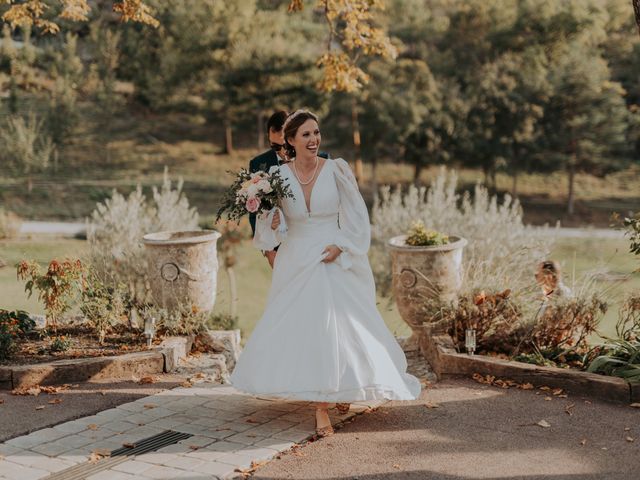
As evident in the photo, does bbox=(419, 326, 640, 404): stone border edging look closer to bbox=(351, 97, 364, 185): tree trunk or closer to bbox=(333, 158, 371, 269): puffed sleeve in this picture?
bbox=(333, 158, 371, 269): puffed sleeve

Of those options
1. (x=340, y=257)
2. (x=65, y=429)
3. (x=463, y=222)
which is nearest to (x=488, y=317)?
(x=340, y=257)

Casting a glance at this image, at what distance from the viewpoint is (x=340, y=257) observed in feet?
15.6

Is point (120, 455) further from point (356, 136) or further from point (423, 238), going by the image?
point (356, 136)

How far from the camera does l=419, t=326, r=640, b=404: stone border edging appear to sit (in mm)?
5129

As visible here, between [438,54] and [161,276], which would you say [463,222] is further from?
[438,54]

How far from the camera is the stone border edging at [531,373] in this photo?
5.13 meters

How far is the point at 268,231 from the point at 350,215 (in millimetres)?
576

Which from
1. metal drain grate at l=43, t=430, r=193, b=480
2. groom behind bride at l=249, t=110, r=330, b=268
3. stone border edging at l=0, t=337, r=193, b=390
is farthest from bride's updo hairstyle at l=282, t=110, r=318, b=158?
stone border edging at l=0, t=337, r=193, b=390

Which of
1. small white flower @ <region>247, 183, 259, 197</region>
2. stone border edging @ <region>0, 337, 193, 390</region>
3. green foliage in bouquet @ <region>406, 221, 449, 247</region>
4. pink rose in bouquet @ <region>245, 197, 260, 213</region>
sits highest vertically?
small white flower @ <region>247, 183, 259, 197</region>

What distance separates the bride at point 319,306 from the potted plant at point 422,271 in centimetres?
248


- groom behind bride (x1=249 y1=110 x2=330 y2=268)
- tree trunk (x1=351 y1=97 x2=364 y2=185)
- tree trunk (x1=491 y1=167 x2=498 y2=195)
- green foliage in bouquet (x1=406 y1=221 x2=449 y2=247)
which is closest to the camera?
groom behind bride (x1=249 y1=110 x2=330 y2=268)

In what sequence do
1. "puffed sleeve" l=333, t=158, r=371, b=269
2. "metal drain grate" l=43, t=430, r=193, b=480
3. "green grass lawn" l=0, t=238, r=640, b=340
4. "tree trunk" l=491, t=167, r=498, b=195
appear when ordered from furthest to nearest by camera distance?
"tree trunk" l=491, t=167, r=498, b=195, "green grass lawn" l=0, t=238, r=640, b=340, "puffed sleeve" l=333, t=158, r=371, b=269, "metal drain grate" l=43, t=430, r=193, b=480

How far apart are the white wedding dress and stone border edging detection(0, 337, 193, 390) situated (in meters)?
1.53

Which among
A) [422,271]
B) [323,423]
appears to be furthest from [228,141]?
[323,423]
